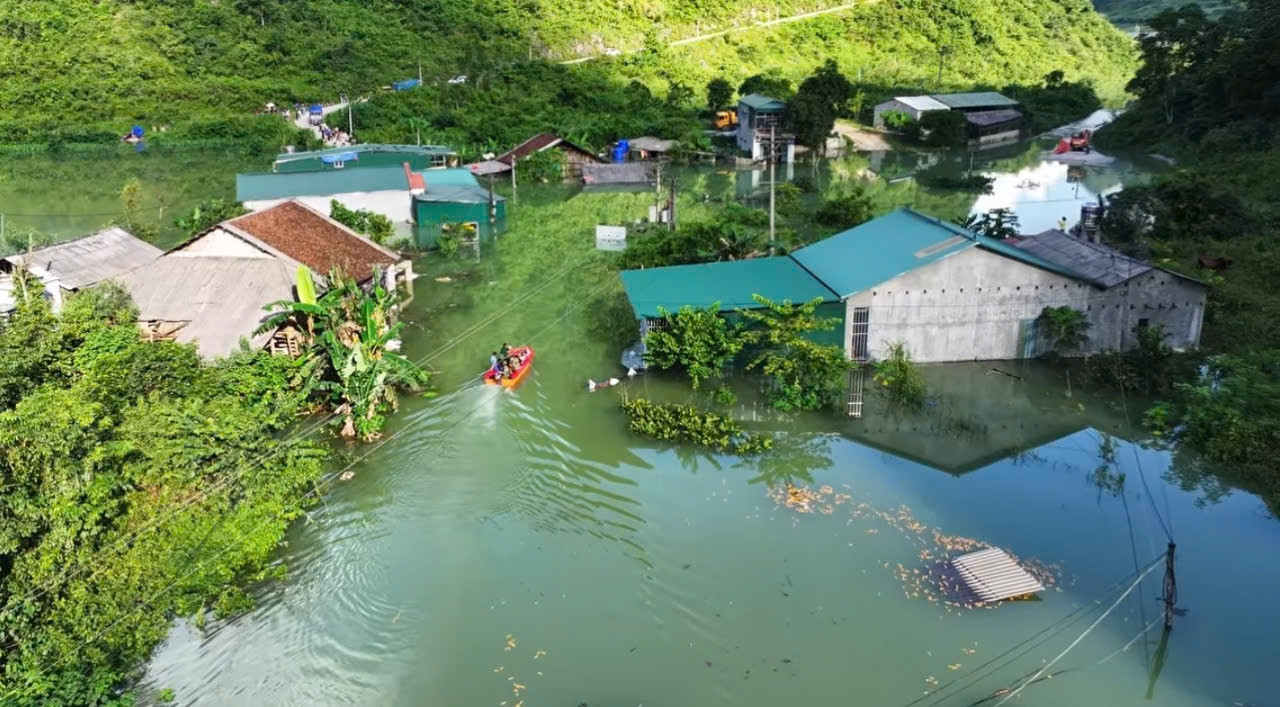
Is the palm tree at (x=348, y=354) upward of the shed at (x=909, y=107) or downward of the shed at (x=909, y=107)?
downward

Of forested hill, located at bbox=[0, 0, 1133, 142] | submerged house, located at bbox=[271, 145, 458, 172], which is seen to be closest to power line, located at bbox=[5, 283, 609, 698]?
submerged house, located at bbox=[271, 145, 458, 172]

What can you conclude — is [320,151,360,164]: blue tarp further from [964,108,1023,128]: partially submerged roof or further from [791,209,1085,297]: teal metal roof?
[964,108,1023,128]: partially submerged roof

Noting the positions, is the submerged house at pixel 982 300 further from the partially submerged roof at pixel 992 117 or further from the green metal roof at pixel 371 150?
the partially submerged roof at pixel 992 117

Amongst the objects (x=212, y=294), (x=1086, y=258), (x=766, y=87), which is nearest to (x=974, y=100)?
(x=766, y=87)

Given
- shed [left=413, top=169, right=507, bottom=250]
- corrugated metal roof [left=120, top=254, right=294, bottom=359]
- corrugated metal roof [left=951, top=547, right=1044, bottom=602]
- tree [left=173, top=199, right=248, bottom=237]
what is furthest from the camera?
shed [left=413, top=169, right=507, bottom=250]

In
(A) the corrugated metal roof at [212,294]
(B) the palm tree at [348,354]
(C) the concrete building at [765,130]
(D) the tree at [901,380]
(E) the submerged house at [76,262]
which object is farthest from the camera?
(C) the concrete building at [765,130]

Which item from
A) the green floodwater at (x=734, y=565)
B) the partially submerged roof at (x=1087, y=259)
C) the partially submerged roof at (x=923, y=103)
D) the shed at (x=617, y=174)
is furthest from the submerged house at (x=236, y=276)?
the partially submerged roof at (x=923, y=103)

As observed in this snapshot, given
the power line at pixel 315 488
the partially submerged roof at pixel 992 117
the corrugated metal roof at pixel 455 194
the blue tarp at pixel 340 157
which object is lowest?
the power line at pixel 315 488
